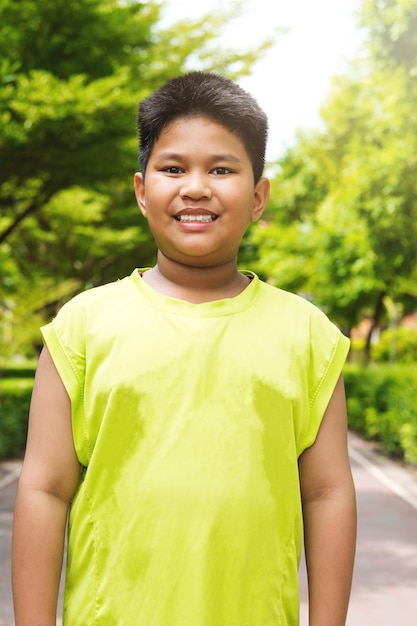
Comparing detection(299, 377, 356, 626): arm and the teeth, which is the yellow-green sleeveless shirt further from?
the teeth

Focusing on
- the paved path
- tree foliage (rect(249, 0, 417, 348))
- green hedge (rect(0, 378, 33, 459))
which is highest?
tree foliage (rect(249, 0, 417, 348))

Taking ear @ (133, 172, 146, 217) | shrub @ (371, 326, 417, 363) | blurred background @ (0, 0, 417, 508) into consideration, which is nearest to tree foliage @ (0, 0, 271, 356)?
blurred background @ (0, 0, 417, 508)

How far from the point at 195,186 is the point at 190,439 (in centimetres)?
45

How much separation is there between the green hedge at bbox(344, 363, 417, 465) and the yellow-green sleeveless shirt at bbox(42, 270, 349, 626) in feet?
41.7

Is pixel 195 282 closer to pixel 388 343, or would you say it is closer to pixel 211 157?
pixel 211 157

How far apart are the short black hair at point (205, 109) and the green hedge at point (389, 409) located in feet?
41.5

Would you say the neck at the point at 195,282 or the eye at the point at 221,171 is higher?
the eye at the point at 221,171

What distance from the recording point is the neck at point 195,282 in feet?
6.12

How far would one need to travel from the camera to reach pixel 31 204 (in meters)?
12.8

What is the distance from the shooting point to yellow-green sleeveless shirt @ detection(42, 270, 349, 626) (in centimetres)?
169

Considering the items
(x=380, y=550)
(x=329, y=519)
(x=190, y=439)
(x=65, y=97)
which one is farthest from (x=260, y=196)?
(x=65, y=97)

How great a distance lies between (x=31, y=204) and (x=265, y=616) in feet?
37.7

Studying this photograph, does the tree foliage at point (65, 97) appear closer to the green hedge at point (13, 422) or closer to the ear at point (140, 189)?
the green hedge at point (13, 422)

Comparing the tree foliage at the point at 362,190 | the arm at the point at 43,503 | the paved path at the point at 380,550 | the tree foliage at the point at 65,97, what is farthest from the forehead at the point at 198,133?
the tree foliage at the point at 362,190
